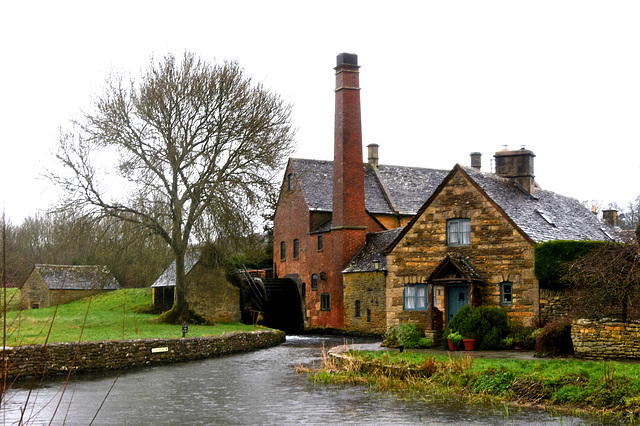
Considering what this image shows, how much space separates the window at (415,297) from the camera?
84.7 feet

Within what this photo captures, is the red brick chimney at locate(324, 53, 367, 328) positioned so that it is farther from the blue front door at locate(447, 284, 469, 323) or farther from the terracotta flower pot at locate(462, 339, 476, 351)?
the terracotta flower pot at locate(462, 339, 476, 351)

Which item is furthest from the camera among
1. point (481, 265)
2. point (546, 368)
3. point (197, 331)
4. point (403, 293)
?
point (197, 331)

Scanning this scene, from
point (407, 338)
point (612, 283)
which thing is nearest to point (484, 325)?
point (407, 338)

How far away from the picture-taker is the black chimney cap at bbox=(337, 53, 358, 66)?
39281mm

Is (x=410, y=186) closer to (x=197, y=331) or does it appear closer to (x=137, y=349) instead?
(x=197, y=331)

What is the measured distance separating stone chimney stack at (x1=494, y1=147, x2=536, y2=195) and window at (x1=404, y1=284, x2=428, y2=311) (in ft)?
20.2

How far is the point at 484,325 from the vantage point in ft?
72.8

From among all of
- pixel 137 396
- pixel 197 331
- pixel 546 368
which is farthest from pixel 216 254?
pixel 546 368

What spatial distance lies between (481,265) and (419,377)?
797 centimetres

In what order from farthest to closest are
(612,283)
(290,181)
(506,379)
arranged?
1. (290,181)
2. (612,283)
3. (506,379)

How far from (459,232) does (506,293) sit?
271 cm

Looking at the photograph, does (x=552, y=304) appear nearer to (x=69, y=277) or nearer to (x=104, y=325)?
(x=104, y=325)

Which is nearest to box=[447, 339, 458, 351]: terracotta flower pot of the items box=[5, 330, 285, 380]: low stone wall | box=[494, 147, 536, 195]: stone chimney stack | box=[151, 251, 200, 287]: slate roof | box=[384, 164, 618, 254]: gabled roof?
box=[384, 164, 618, 254]: gabled roof

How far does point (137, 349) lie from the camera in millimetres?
24188
